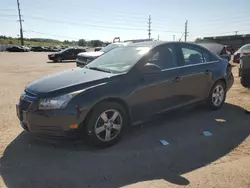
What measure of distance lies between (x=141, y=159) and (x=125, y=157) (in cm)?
23

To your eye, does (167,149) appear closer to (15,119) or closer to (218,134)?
(218,134)

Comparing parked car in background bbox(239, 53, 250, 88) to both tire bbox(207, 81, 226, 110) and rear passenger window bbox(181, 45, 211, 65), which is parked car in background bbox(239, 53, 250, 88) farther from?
rear passenger window bbox(181, 45, 211, 65)

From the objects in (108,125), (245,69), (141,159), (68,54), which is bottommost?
(141,159)

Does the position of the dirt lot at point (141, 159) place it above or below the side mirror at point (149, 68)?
below

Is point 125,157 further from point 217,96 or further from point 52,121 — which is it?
point 217,96

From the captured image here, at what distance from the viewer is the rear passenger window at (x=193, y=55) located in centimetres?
514

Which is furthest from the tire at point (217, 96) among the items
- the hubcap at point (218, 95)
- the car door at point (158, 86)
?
the car door at point (158, 86)

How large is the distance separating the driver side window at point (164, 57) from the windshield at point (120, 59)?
6.9 inches

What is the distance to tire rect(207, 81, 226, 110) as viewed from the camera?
5.66 m

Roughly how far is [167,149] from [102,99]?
123cm

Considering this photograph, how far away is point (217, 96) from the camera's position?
19.0 ft

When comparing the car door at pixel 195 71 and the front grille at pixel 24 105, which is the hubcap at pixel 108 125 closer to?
the front grille at pixel 24 105

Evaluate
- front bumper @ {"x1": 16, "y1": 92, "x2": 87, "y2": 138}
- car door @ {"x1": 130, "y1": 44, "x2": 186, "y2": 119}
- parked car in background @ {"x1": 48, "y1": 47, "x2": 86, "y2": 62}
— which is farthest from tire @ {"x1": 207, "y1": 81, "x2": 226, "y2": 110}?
parked car in background @ {"x1": 48, "y1": 47, "x2": 86, "y2": 62}

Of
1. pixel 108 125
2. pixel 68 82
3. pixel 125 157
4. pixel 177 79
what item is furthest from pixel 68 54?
pixel 125 157
